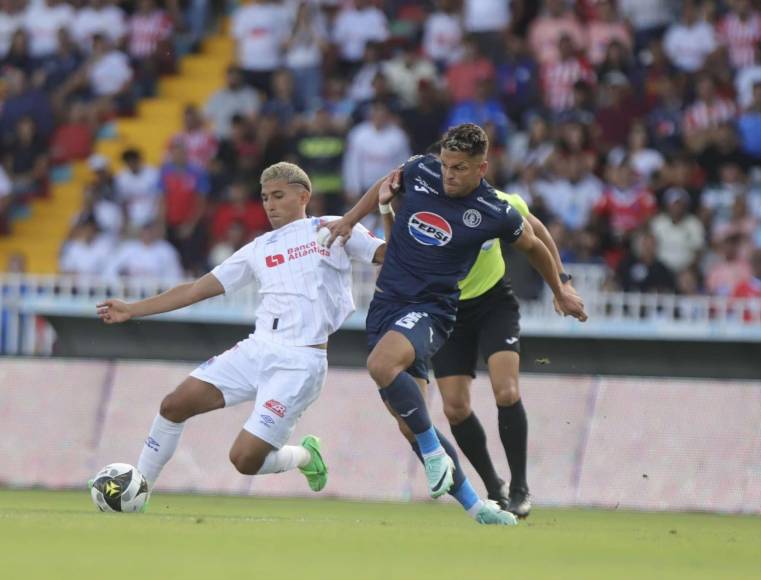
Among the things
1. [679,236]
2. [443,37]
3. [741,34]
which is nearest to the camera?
[679,236]

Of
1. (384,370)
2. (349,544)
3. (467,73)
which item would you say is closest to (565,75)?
(467,73)

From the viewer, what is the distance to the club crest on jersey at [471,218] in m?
9.90

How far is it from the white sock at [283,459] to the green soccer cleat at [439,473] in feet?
5.25

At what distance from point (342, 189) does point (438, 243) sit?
1018cm

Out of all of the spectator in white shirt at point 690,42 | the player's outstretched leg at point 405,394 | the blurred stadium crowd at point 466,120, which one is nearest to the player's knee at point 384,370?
the player's outstretched leg at point 405,394

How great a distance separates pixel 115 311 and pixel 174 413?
2.60 ft

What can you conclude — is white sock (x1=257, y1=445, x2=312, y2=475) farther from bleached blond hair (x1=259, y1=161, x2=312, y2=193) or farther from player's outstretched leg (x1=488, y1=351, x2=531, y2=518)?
bleached blond hair (x1=259, y1=161, x2=312, y2=193)

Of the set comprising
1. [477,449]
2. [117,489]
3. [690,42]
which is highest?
[690,42]

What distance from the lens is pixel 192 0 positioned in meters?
25.3

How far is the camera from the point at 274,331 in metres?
10.7

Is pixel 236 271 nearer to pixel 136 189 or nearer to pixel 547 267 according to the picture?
pixel 547 267

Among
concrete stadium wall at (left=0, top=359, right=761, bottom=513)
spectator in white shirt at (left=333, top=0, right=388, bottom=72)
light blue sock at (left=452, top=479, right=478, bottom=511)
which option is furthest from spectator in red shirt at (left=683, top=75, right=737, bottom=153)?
light blue sock at (left=452, top=479, right=478, bottom=511)

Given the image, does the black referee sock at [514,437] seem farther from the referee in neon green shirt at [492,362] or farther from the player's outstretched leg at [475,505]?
the player's outstretched leg at [475,505]

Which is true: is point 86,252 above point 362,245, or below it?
below
